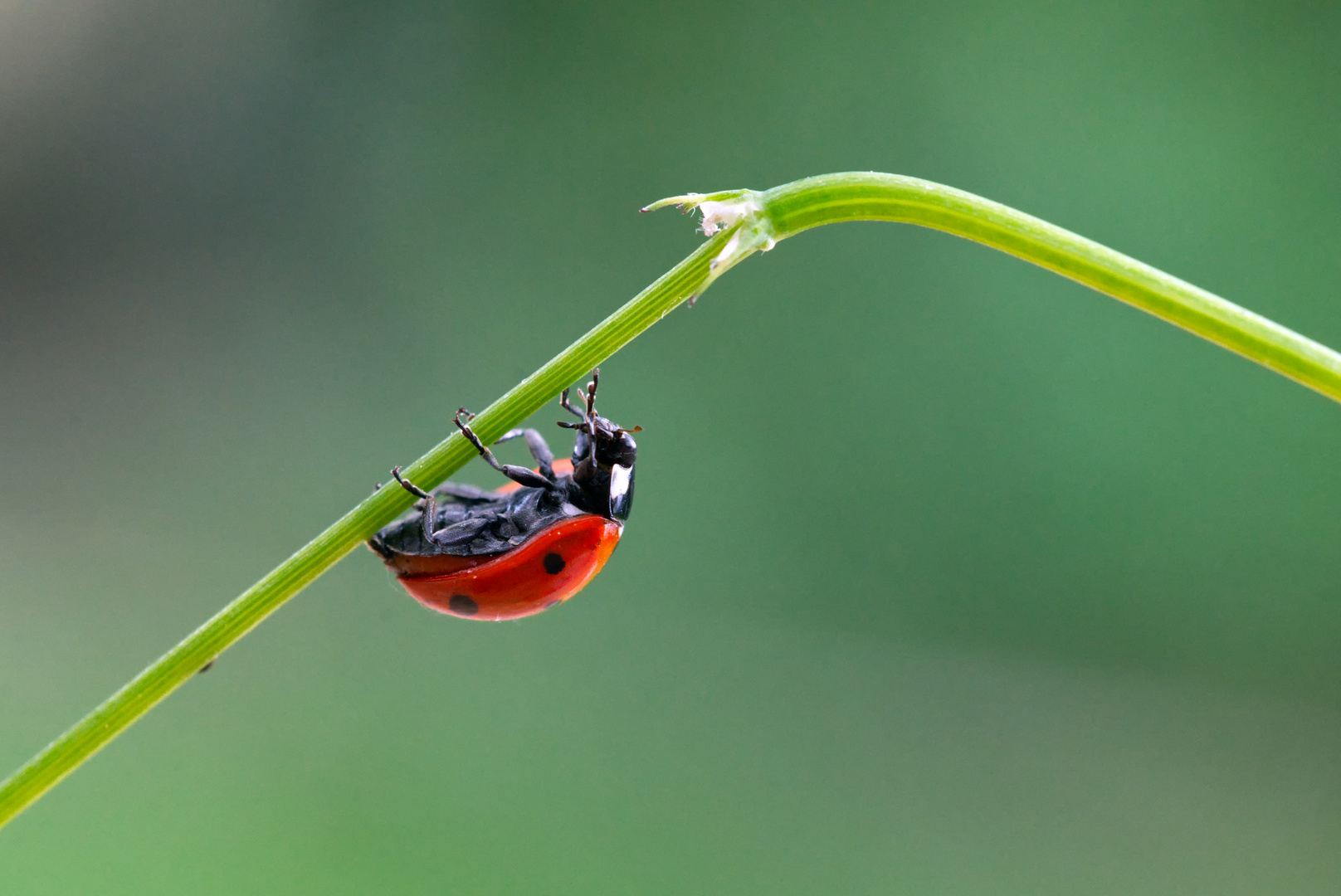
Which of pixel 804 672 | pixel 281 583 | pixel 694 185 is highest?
pixel 694 185

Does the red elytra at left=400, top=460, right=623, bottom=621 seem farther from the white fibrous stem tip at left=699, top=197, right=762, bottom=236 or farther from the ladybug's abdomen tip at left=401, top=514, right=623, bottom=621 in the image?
the white fibrous stem tip at left=699, top=197, right=762, bottom=236

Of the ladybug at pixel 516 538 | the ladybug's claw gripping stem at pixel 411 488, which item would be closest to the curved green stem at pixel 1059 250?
the ladybug's claw gripping stem at pixel 411 488

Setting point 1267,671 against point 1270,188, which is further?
point 1267,671

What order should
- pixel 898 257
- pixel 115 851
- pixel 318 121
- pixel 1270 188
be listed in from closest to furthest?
pixel 115 851, pixel 1270 188, pixel 898 257, pixel 318 121

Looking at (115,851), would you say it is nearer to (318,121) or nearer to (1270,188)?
(318,121)

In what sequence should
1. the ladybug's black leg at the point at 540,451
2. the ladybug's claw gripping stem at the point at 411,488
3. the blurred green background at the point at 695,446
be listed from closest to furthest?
the ladybug's claw gripping stem at the point at 411,488 < the ladybug's black leg at the point at 540,451 < the blurred green background at the point at 695,446

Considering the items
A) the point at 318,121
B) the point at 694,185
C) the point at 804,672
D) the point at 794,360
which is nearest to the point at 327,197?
the point at 318,121

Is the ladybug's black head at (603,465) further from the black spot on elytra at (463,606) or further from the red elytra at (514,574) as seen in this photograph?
the black spot on elytra at (463,606)
